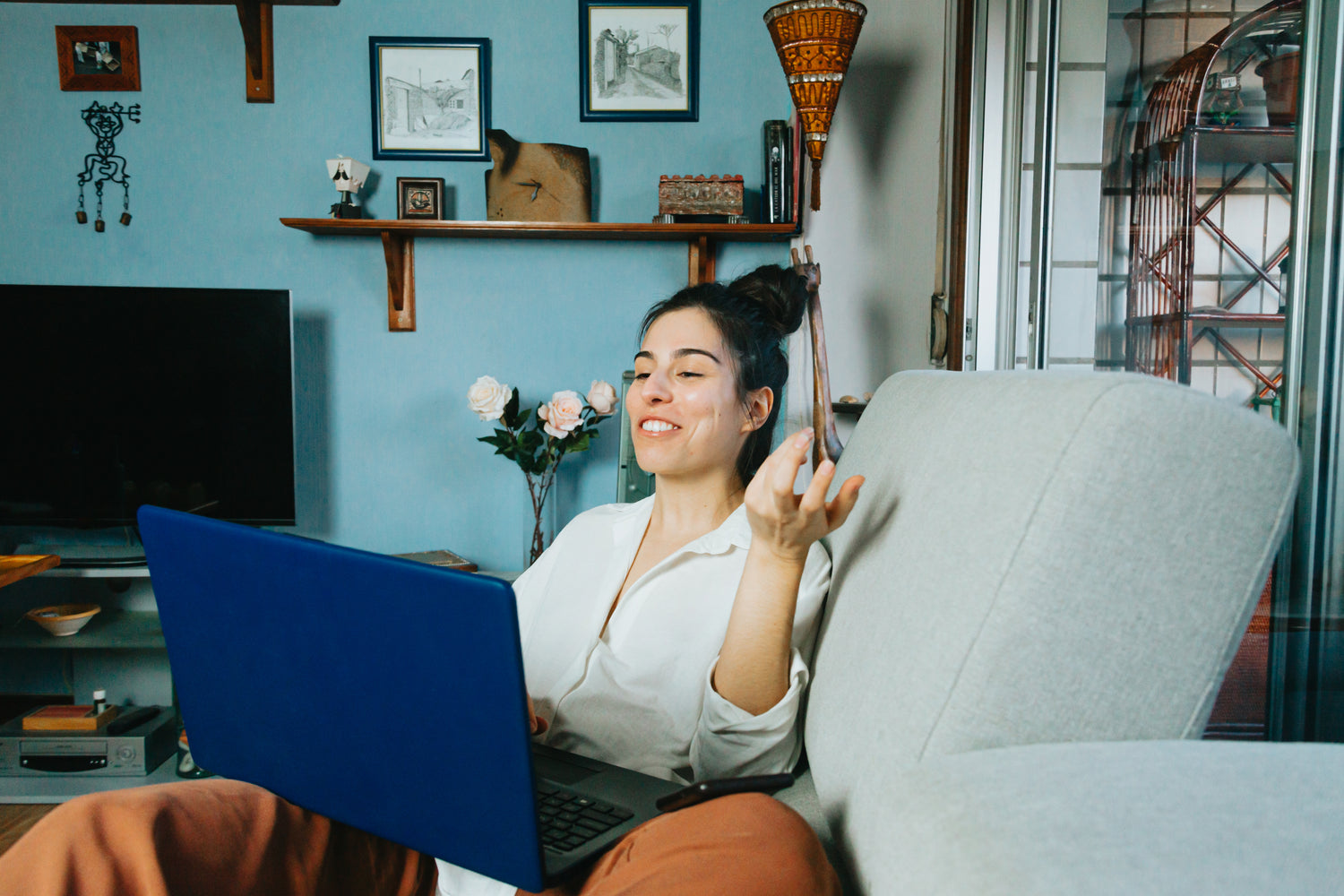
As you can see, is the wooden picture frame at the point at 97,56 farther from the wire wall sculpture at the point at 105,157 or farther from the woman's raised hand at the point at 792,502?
the woman's raised hand at the point at 792,502

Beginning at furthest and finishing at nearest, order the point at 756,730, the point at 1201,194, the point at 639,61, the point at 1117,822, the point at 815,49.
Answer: the point at 639,61 → the point at 815,49 → the point at 1201,194 → the point at 756,730 → the point at 1117,822

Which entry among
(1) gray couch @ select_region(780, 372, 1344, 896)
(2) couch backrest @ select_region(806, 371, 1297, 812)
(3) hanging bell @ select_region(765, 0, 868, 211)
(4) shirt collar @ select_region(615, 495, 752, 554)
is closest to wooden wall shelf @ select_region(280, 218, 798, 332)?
(3) hanging bell @ select_region(765, 0, 868, 211)

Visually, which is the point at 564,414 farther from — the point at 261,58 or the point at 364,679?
the point at 364,679

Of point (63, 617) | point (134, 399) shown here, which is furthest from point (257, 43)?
point (63, 617)

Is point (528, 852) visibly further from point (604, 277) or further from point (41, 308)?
point (41, 308)

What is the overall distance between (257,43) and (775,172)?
59.8 inches

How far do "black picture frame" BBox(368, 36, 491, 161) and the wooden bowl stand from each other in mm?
1513

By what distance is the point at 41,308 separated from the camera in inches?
95.3

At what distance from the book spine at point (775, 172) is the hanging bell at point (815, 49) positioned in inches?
11.9

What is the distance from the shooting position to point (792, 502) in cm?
81

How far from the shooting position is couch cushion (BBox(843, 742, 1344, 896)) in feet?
1.49

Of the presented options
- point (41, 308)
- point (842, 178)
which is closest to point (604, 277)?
point (842, 178)

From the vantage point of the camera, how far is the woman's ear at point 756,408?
1.26m

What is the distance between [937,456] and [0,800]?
257 cm
